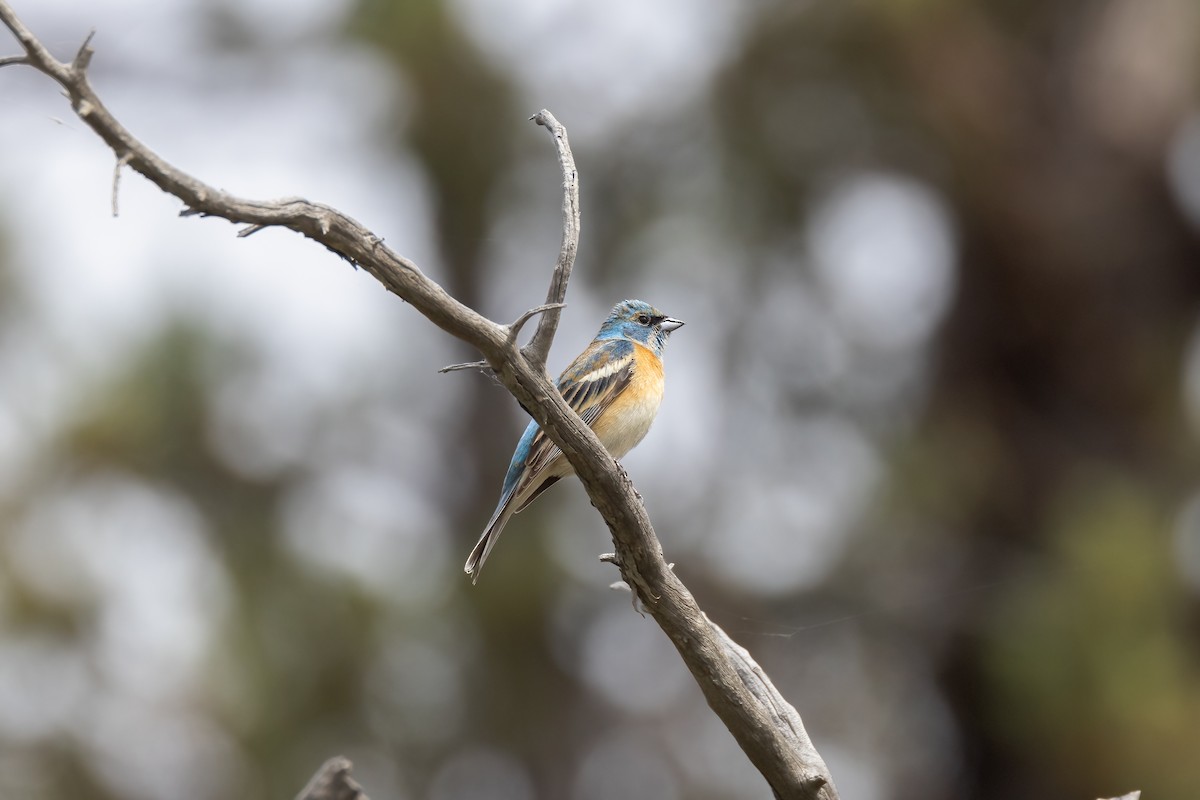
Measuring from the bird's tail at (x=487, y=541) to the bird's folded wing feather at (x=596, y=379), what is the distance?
0.49 feet

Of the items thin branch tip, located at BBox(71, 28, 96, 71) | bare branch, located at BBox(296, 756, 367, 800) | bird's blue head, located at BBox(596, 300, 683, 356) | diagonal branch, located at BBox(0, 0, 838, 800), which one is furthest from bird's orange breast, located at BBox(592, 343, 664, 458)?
thin branch tip, located at BBox(71, 28, 96, 71)

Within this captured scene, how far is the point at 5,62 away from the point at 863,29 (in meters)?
9.95

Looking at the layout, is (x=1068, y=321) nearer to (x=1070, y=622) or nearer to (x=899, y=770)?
(x=1070, y=622)

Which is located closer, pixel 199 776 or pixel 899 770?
pixel 199 776

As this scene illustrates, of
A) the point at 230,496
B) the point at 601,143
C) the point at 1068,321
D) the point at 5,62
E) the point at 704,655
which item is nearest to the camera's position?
the point at 5,62

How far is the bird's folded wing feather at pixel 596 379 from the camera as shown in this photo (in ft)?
19.6

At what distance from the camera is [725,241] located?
12.2m

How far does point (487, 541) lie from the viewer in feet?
17.3

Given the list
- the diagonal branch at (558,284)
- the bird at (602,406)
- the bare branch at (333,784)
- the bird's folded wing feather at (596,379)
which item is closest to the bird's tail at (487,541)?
the bird at (602,406)

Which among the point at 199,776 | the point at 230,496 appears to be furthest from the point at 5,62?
the point at 230,496

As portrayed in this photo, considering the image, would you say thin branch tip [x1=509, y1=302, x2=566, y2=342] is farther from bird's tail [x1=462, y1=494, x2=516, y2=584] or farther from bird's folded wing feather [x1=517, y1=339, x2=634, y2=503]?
bird's folded wing feather [x1=517, y1=339, x2=634, y2=503]

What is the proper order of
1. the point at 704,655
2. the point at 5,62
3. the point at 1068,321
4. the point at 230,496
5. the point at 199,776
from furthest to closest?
the point at 1068,321, the point at 230,496, the point at 199,776, the point at 704,655, the point at 5,62

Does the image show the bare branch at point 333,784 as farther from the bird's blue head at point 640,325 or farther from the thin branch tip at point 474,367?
the bird's blue head at point 640,325

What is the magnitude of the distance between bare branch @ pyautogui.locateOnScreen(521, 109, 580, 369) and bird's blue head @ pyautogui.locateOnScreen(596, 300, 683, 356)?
3168mm
